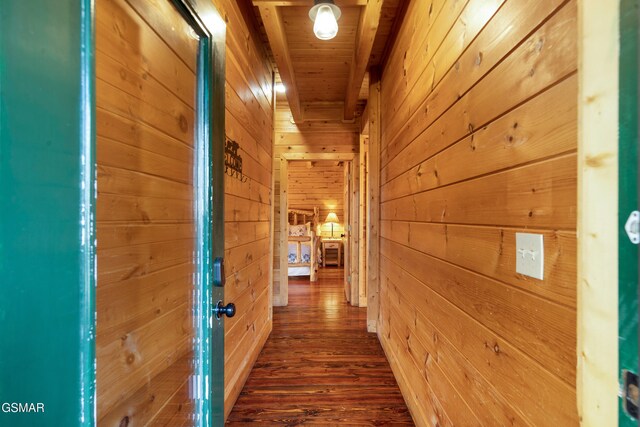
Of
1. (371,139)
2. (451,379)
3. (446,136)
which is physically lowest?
(451,379)

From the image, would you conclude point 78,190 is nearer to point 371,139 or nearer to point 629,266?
point 629,266

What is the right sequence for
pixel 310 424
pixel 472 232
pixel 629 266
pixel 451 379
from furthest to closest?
pixel 310 424, pixel 451 379, pixel 472 232, pixel 629 266

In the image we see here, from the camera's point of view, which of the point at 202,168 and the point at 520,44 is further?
the point at 202,168

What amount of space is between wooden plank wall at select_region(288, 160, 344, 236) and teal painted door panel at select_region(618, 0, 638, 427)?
619cm

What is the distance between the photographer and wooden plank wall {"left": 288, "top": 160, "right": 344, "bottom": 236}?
6816 mm

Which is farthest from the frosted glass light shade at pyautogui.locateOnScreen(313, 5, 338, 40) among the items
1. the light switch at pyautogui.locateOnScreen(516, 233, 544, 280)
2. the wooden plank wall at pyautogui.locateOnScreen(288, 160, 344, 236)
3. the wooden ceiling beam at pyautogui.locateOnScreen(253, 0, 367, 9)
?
the wooden plank wall at pyautogui.locateOnScreen(288, 160, 344, 236)

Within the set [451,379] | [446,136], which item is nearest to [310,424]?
[451,379]

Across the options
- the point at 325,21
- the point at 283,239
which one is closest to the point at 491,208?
the point at 325,21

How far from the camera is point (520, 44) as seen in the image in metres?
0.77

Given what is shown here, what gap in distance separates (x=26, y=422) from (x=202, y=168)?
30.1 inches

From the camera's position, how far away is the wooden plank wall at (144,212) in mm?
724

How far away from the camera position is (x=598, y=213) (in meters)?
0.43

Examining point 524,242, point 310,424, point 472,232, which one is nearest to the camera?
point 524,242

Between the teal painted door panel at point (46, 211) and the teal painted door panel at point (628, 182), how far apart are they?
81 cm
